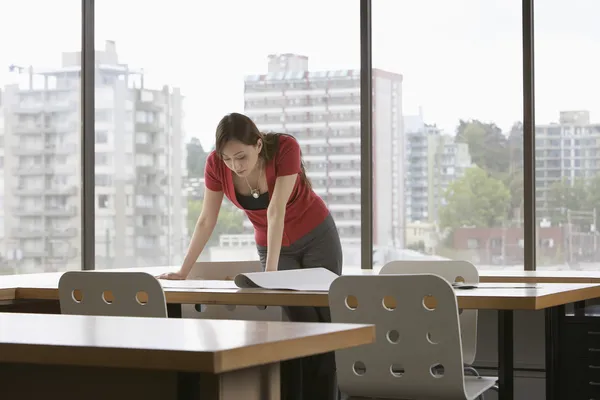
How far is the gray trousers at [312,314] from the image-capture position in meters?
2.37

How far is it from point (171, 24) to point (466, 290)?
3219mm

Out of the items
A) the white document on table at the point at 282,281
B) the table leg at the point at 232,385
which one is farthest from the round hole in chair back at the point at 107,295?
the table leg at the point at 232,385

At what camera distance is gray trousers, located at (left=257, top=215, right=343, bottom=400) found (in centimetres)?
237

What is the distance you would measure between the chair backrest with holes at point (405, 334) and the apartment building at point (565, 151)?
2.44 m

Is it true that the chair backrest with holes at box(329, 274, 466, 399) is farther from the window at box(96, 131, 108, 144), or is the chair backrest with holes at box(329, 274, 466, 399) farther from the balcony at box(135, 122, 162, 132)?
the window at box(96, 131, 108, 144)

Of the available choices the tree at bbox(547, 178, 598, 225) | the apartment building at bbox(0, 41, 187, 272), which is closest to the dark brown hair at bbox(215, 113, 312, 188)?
the tree at bbox(547, 178, 598, 225)

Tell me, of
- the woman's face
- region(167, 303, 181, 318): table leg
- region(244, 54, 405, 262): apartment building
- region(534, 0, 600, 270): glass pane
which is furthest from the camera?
region(244, 54, 405, 262): apartment building

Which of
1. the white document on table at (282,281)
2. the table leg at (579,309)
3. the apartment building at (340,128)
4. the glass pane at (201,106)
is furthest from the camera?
the glass pane at (201,106)

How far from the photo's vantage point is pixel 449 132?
4898 millimetres

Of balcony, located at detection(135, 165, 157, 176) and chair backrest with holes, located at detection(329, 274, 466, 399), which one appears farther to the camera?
balcony, located at detection(135, 165, 157, 176)

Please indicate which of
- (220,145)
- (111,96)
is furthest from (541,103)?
(111,96)

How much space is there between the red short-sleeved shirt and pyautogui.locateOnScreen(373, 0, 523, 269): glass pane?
4.58ft

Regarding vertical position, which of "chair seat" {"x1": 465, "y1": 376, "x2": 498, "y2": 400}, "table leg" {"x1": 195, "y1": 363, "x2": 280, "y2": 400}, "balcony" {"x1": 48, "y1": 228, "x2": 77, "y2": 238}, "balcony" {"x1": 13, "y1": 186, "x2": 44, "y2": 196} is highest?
"balcony" {"x1": 13, "y1": 186, "x2": 44, "y2": 196}

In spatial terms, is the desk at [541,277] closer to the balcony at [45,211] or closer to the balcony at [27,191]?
the balcony at [45,211]
